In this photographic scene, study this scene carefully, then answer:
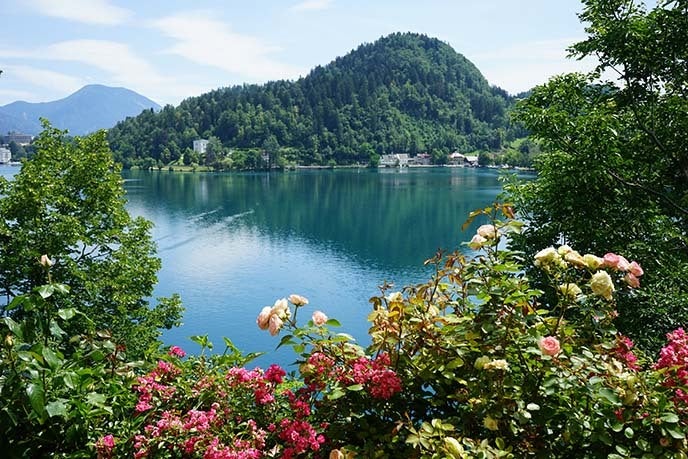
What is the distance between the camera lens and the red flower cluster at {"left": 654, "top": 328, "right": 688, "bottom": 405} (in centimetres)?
166

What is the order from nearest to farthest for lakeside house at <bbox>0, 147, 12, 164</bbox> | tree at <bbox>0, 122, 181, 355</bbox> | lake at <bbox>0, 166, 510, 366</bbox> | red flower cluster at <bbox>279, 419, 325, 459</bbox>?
red flower cluster at <bbox>279, 419, 325, 459</bbox>
tree at <bbox>0, 122, 181, 355</bbox>
lake at <bbox>0, 166, 510, 366</bbox>
lakeside house at <bbox>0, 147, 12, 164</bbox>

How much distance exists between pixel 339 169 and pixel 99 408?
113552 mm

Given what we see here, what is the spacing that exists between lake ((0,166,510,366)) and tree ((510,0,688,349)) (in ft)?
38.9

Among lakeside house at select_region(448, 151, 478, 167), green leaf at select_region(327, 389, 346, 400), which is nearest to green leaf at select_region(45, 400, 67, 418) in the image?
green leaf at select_region(327, 389, 346, 400)

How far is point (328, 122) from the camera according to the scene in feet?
416

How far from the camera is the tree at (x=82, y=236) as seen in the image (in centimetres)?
1198

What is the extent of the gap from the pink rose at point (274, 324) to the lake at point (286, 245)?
1640 cm

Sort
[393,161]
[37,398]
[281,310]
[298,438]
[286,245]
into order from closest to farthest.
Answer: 1. [37,398]
2. [298,438]
3. [281,310]
4. [286,245]
5. [393,161]

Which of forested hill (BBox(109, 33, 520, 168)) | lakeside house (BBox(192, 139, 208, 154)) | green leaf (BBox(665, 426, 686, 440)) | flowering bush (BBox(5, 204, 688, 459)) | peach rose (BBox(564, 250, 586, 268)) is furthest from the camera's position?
forested hill (BBox(109, 33, 520, 168))

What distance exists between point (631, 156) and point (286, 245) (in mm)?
29626

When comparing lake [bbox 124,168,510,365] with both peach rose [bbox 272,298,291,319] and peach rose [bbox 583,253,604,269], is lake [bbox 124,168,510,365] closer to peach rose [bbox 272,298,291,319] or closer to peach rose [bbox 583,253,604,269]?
peach rose [bbox 272,298,291,319]

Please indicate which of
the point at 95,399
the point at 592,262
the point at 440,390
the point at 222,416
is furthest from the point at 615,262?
the point at 95,399

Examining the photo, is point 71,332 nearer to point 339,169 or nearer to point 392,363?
point 392,363

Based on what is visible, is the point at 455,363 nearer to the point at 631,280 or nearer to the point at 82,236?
the point at 631,280
